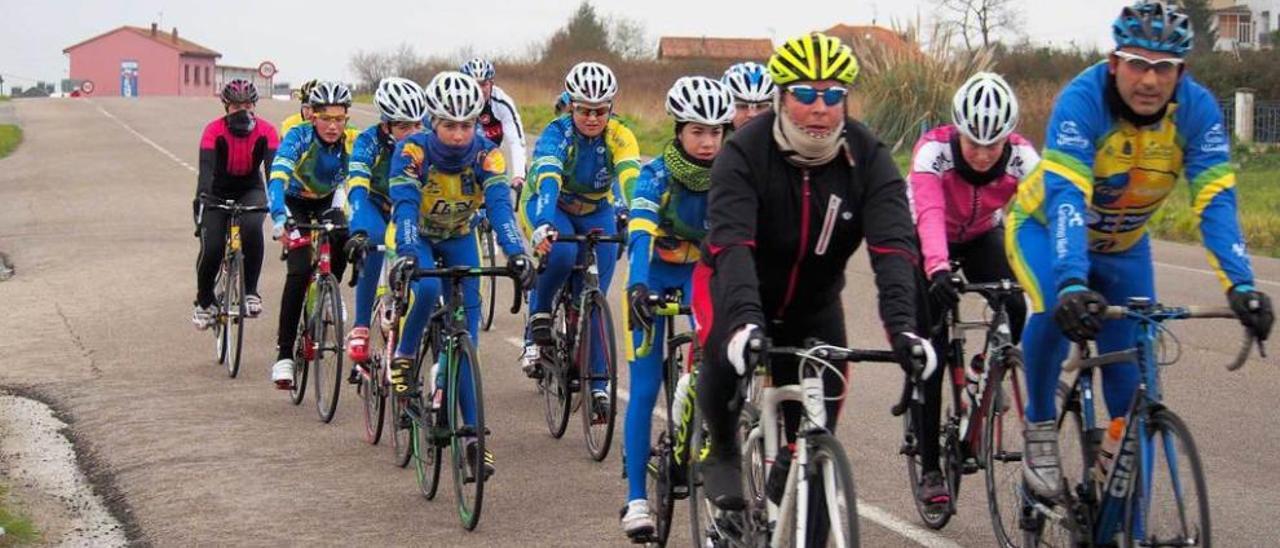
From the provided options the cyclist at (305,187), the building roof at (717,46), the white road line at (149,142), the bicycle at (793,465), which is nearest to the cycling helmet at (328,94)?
the cyclist at (305,187)

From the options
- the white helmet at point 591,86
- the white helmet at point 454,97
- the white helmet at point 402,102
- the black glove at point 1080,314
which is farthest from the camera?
the white helmet at point 591,86

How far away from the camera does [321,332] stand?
11.0 meters

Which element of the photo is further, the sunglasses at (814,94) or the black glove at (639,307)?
the black glove at (639,307)

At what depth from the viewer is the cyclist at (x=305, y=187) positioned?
11.4 metres

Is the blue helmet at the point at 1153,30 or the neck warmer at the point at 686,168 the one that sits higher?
the blue helmet at the point at 1153,30

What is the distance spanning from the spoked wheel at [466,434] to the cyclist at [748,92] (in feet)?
5.27

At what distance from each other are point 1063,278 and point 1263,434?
4409mm

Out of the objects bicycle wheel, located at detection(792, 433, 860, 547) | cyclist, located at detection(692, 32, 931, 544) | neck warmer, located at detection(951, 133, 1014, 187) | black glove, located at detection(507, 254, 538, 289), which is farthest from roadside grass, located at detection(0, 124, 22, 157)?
bicycle wheel, located at detection(792, 433, 860, 547)

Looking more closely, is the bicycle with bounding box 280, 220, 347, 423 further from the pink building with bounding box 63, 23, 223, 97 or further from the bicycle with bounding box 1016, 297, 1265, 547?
the pink building with bounding box 63, 23, 223, 97

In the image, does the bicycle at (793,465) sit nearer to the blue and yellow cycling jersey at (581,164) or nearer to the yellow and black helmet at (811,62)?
the yellow and black helmet at (811,62)

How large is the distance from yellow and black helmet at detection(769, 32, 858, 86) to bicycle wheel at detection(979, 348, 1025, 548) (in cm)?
175

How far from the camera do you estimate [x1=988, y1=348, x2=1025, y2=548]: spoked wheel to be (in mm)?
6934

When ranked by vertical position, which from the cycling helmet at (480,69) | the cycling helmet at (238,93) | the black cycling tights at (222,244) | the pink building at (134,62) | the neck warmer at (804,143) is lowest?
the black cycling tights at (222,244)

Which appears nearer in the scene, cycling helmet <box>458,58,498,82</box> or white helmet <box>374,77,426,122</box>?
white helmet <box>374,77,426,122</box>
